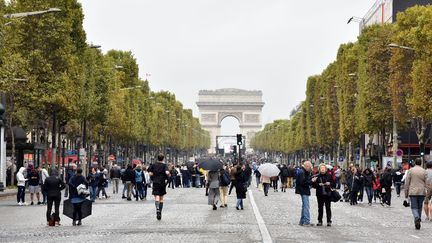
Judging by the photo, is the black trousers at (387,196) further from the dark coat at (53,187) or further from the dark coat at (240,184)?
the dark coat at (53,187)

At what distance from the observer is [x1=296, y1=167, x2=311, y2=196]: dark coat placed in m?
33.2

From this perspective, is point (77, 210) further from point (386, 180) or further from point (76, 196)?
point (386, 180)

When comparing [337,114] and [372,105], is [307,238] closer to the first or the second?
[372,105]

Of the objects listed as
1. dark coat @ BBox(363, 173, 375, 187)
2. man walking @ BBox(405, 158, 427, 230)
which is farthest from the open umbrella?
man walking @ BBox(405, 158, 427, 230)

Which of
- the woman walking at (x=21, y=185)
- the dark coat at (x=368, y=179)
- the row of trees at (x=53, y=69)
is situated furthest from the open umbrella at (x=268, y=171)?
the woman walking at (x=21, y=185)

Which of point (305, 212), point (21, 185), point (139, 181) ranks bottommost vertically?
point (305, 212)

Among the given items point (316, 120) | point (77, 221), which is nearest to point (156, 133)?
point (316, 120)

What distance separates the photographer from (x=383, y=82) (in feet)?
275

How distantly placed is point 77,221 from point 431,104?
110 feet

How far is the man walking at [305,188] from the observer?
108 feet

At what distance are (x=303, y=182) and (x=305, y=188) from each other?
0.20 meters

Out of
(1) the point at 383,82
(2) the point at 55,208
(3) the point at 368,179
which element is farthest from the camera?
(1) the point at 383,82

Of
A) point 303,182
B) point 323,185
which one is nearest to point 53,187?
point 303,182

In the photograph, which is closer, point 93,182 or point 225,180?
point 225,180
